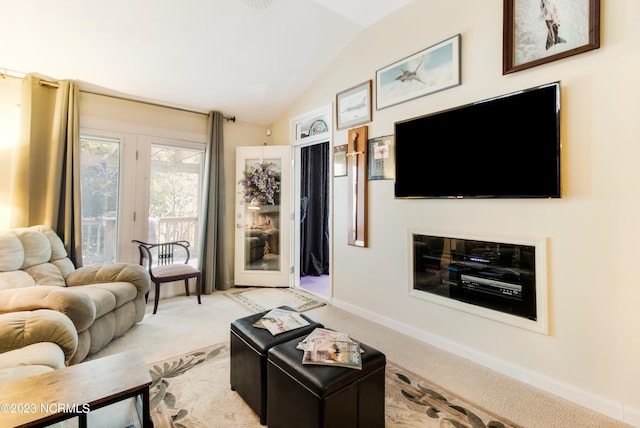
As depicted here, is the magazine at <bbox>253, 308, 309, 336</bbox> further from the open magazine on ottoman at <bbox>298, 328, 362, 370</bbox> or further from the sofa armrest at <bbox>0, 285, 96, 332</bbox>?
the sofa armrest at <bbox>0, 285, 96, 332</bbox>

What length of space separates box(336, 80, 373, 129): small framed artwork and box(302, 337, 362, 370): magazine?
2347mm

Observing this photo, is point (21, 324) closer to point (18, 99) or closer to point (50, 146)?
point (50, 146)

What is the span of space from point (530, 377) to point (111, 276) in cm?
363

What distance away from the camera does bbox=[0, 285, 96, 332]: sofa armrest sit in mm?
1822

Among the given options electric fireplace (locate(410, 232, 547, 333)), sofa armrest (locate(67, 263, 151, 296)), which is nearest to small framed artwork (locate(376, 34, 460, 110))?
electric fireplace (locate(410, 232, 547, 333))

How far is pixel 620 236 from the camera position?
1.67m

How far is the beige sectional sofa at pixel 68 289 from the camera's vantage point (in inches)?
74.6

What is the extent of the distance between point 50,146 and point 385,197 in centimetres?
354

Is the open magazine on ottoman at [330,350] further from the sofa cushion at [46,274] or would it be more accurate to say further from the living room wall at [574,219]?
the sofa cushion at [46,274]

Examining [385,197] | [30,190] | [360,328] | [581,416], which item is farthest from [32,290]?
[581,416]

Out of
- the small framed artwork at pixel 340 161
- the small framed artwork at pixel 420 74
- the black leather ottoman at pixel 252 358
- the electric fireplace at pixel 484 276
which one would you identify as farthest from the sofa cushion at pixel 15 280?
the small framed artwork at pixel 420 74

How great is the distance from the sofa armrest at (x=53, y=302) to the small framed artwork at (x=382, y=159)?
2.66 m

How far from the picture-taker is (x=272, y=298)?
384 centimetres

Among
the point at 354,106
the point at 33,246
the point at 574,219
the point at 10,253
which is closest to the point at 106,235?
the point at 33,246
